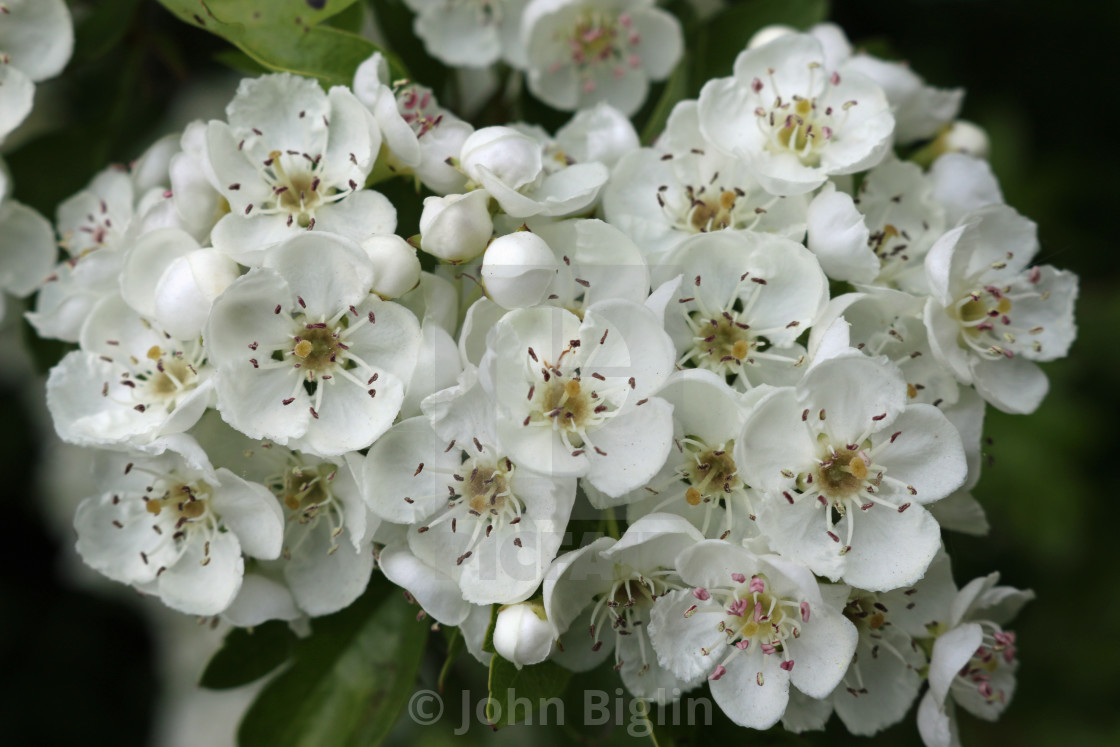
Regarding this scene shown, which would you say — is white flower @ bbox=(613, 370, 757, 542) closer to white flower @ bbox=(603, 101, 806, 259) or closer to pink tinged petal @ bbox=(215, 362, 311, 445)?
white flower @ bbox=(603, 101, 806, 259)

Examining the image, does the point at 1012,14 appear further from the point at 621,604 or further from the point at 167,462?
the point at 167,462

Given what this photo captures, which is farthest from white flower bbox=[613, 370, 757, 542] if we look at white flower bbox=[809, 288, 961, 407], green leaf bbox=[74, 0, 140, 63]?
green leaf bbox=[74, 0, 140, 63]

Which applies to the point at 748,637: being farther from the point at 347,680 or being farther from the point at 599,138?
the point at 599,138

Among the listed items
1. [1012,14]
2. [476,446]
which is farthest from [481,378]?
[1012,14]

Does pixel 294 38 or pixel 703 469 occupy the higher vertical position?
pixel 294 38

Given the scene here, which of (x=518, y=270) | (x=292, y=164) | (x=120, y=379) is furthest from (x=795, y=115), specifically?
(x=120, y=379)

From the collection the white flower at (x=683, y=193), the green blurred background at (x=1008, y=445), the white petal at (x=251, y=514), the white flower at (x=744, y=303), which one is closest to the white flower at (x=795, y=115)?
the white flower at (x=683, y=193)
